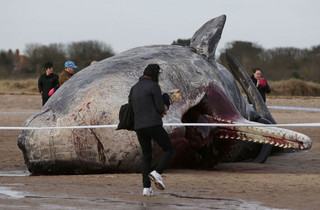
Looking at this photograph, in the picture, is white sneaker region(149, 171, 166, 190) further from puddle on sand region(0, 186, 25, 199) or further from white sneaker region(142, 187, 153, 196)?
puddle on sand region(0, 186, 25, 199)

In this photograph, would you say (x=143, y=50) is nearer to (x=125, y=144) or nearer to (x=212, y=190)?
(x=125, y=144)

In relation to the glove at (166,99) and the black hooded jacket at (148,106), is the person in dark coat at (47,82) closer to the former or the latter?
the glove at (166,99)

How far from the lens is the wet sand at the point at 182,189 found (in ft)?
32.2

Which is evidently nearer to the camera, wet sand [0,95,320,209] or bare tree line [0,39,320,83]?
wet sand [0,95,320,209]

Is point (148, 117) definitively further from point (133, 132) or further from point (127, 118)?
point (133, 132)

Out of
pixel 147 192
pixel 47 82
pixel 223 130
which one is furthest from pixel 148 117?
pixel 47 82

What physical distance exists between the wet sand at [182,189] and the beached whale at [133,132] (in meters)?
0.29

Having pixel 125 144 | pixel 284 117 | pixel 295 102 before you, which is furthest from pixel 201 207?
pixel 295 102

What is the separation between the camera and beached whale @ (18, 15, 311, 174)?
12547 mm

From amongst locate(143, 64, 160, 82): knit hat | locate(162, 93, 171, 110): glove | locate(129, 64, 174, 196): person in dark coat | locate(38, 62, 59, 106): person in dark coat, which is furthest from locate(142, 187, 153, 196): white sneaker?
locate(38, 62, 59, 106): person in dark coat

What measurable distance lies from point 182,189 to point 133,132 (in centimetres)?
177

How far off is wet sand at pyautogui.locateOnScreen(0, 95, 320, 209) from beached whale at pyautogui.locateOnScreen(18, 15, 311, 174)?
290mm

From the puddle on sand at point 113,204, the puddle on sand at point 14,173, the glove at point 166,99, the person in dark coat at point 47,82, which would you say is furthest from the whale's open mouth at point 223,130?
the person in dark coat at point 47,82

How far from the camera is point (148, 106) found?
1066 centimetres
